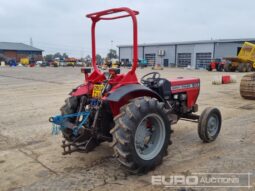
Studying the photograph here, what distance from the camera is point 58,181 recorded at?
144 inches

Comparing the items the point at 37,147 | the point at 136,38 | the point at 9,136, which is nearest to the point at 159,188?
the point at 136,38

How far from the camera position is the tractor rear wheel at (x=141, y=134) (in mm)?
3570

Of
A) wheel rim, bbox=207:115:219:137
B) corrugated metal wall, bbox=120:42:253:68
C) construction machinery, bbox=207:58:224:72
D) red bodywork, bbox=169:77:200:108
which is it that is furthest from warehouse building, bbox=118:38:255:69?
wheel rim, bbox=207:115:219:137

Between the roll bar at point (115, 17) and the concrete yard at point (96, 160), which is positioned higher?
the roll bar at point (115, 17)

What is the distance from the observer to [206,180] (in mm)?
3717

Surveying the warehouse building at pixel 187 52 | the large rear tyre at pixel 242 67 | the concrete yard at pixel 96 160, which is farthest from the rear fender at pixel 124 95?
the warehouse building at pixel 187 52

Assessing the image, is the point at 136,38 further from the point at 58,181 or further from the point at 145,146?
the point at 58,181

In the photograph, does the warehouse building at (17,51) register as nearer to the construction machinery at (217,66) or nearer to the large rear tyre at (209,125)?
the construction machinery at (217,66)

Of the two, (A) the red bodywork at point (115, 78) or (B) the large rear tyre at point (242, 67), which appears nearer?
(A) the red bodywork at point (115, 78)

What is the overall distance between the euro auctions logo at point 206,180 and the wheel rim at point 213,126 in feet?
4.86

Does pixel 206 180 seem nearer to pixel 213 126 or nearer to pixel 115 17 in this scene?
pixel 213 126

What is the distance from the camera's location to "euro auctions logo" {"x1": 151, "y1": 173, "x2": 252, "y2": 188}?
11.8 feet

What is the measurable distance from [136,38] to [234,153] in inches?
99.5

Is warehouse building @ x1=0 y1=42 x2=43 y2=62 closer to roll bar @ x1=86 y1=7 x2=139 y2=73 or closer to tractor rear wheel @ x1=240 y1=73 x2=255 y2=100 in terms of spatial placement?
tractor rear wheel @ x1=240 y1=73 x2=255 y2=100
